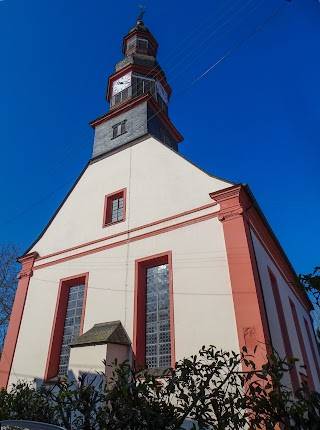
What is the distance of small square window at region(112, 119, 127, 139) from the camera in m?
Answer: 15.5

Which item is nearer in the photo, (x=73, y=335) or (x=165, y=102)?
(x=73, y=335)

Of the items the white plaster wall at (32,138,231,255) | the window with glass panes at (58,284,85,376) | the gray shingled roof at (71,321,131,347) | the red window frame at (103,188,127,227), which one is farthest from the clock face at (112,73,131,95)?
the gray shingled roof at (71,321,131,347)

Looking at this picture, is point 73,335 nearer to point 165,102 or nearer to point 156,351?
point 156,351

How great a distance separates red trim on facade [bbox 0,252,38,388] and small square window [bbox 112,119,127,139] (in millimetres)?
6681

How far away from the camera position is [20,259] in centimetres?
1419

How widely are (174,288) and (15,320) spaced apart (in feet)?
23.3

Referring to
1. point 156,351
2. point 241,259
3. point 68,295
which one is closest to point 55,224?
point 68,295

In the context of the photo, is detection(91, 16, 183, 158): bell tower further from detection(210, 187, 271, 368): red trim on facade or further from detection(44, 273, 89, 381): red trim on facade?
detection(44, 273, 89, 381): red trim on facade

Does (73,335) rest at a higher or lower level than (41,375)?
higher

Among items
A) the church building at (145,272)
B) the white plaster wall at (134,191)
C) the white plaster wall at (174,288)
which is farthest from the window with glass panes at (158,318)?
the white plaster wall at (134,191)

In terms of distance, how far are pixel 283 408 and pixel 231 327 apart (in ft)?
16.4

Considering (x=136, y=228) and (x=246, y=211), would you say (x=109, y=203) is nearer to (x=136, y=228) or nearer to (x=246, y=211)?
(x=136, y=228)

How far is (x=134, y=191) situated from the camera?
12336 millimetres

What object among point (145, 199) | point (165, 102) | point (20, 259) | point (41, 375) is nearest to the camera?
point (41, 375)
